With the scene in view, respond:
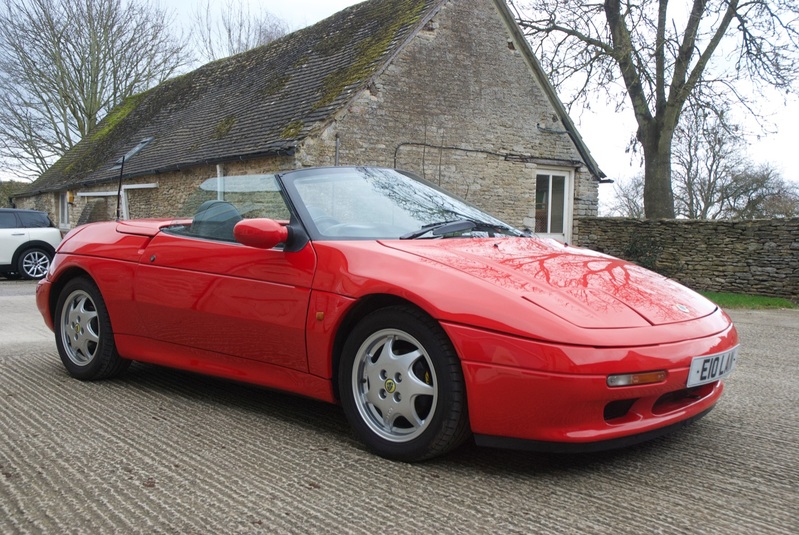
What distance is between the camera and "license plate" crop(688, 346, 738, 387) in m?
2.83

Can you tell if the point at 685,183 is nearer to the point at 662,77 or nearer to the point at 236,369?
the point at 662,77

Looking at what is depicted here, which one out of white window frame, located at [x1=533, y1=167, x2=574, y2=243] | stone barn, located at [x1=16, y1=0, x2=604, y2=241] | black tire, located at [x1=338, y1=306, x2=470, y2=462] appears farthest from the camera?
white window frame, located at [x1=533, y1=167, x2=574, y2=243]

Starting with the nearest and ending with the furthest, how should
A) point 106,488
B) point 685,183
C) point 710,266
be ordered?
point 106,488, point 710,266, point 685,183

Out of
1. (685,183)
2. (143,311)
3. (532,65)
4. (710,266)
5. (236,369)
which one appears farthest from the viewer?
(685,183)

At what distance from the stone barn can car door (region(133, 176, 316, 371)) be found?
415 inches

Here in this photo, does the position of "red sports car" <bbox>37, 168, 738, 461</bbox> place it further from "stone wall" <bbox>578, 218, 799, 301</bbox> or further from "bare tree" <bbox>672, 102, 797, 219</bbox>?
"bare tree" <bbox>672, 102, 797, 219</bbox>

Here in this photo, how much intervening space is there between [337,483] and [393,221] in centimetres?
143

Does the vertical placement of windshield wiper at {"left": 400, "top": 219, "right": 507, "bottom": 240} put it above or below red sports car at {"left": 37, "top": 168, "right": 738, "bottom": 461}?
above

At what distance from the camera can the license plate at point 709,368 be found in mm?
2828

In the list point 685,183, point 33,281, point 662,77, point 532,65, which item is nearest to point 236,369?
point 33,281

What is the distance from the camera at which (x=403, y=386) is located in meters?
2.91

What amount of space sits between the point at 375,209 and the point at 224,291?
2.87 ft

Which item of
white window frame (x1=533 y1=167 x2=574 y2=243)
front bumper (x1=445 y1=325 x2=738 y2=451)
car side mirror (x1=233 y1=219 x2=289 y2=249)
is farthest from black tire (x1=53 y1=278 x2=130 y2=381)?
white window frame (x1=533 y1=167 x2=574 y2=243)

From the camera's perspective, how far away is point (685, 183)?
38.6 meters
